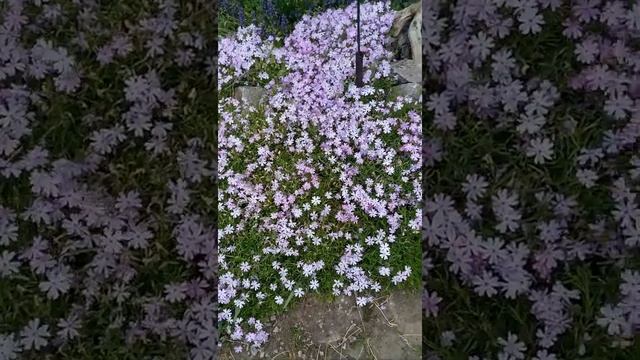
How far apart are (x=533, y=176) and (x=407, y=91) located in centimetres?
73

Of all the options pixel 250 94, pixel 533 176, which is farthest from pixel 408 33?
pixel 533 176

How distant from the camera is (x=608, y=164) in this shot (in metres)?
2.72

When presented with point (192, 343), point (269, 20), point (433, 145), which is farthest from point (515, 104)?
point (192, 343)

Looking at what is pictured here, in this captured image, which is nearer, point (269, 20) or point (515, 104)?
point (515, 104)

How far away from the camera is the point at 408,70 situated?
3.25m

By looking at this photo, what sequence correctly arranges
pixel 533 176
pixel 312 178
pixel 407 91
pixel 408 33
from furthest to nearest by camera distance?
pixel 408 33, pixel 407 91, pixel 312 178, pixel 533 176

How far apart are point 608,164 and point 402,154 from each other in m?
0.82

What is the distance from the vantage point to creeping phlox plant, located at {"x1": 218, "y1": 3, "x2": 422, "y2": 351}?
9.33 ft

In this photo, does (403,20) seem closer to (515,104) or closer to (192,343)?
(515,104)

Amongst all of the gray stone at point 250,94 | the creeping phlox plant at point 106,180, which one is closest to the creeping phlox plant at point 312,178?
the gray stone at point 250,94

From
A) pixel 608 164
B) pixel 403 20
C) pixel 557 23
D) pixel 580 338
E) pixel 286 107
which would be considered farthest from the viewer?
pixel 403 20

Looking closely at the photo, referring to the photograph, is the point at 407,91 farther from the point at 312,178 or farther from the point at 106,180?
the point at 106,180

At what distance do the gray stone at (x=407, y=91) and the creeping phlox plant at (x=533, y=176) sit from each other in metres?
0.19

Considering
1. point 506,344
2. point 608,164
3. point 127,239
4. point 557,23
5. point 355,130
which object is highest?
point 557,23
